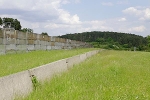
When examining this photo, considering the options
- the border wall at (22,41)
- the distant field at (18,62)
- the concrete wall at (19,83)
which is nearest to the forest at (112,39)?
the border wall at (22,41)

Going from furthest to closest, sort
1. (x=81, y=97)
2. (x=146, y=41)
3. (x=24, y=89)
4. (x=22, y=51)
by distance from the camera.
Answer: (x=146, y=41) → (x=22, y=51) → (x=24, y=89) → (x=81, y=97)

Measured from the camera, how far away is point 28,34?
2153 cm

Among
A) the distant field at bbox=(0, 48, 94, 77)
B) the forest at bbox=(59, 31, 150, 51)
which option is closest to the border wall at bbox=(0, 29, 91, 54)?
the distant field at bbox=(0, 48, 94, 77)

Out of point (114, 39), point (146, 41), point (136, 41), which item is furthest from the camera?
point (146, 41)

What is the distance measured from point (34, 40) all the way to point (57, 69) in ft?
45.0

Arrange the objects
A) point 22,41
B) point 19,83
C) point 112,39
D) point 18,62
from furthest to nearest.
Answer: point 112,39
point 22,41
point 18,62
point 19,83

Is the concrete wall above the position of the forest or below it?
above

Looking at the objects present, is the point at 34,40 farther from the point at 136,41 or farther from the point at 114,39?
the point at 114,39

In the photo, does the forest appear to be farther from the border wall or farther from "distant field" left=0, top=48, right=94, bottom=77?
"distant field" left=0, top=48, right=94, bottom=77

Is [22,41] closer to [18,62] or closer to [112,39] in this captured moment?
[18,62]

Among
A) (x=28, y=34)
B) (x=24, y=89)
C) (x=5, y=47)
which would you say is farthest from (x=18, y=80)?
(x=28, y=34)

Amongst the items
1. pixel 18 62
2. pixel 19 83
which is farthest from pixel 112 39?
pixel 19 83

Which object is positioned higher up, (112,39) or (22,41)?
(22,41)

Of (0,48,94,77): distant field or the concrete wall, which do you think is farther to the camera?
(0,48,94,77): distant field
